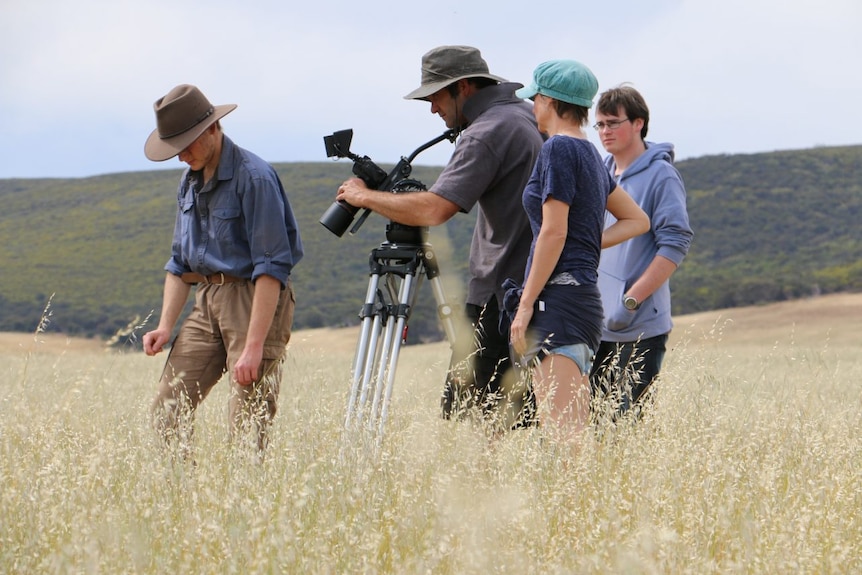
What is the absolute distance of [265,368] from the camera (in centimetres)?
431

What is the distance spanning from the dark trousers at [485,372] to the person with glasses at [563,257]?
21.3 inches

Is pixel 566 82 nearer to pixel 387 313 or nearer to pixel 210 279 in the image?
pixel 387 313

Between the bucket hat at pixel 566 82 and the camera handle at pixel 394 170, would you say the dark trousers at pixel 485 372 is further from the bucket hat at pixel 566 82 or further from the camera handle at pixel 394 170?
the bucket hat at pixel 566 82

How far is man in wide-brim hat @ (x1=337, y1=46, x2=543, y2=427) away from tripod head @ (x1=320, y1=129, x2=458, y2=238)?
0.23 feet

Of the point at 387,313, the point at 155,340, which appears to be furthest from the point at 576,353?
the point at 155,340

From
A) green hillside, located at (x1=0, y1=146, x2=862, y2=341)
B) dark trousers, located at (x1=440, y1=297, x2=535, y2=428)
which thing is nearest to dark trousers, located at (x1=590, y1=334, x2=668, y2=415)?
dark trousers, located at (x1=440, y1=297, x2=535, y2=428)

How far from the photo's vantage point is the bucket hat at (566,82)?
3611 millimetres

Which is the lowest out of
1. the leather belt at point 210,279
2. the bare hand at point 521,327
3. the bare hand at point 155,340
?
the bare hand at point 155,340

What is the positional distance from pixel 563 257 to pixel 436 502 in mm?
1072

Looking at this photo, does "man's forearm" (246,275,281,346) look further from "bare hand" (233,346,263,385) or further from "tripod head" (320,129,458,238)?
"tripod head" (320,129,458,238)

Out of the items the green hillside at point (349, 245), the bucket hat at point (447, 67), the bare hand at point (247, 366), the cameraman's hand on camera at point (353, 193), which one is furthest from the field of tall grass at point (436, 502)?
the green hillside at point (349, 245)

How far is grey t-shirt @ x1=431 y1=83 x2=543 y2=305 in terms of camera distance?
395 cm

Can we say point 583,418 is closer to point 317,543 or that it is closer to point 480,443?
point 480,443

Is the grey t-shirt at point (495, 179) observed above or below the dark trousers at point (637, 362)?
above
